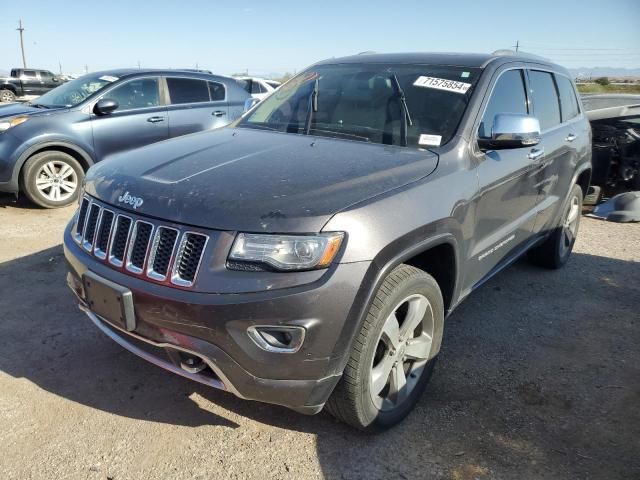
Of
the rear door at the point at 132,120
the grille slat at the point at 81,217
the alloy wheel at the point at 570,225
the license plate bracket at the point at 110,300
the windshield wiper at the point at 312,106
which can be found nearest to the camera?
the license plate bracket at the point at 110,300

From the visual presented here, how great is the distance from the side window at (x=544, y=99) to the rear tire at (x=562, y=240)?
80 centimetres

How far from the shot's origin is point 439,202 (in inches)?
102

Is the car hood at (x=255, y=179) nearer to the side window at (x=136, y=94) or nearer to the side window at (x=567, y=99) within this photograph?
the side window at (x=567, y=99)

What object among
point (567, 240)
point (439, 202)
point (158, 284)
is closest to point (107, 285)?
point (158, 284)

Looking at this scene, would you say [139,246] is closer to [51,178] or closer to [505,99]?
[505,99]

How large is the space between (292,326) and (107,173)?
4.46 ft

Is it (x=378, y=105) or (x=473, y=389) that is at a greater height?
(x=378, y=105)

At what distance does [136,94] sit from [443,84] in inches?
200

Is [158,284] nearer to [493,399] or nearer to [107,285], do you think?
[107,285]

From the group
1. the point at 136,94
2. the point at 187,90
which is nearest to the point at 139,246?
the point at 136,94

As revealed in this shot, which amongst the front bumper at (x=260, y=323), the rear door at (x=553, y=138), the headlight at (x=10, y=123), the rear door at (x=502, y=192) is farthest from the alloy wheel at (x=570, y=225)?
the headlight at (x=10, y=123)

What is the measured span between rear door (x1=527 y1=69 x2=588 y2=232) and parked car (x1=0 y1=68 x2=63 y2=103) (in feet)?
91.9

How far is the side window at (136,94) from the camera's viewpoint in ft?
22.7

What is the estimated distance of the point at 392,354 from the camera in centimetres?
256
